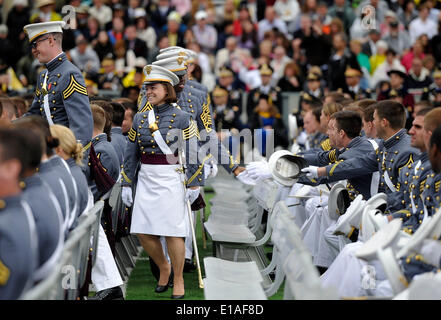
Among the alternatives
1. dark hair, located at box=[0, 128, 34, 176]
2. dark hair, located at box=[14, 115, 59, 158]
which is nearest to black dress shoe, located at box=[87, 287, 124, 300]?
dark hair, located at box=[14, 115, 59, 158]

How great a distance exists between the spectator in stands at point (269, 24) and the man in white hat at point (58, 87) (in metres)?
12.1

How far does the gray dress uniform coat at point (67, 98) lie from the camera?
705 cm

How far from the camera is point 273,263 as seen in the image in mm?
7395

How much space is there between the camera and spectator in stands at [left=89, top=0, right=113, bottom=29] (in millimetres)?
19531

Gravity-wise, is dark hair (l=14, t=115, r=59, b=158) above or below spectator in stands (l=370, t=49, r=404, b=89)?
above

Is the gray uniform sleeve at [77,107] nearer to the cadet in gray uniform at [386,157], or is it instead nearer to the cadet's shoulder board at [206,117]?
the cadet in gray uniform at [386,157]

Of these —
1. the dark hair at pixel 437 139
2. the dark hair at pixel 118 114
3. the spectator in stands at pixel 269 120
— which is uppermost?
the dark hair at pixel 437 139

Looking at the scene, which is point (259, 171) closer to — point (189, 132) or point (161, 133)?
point (189, 132)

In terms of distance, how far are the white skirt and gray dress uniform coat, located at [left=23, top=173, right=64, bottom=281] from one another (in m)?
2.96

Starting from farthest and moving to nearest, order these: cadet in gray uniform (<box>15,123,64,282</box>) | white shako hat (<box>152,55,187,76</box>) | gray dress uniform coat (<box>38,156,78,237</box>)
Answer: white shako hat (<box>152,55,187,76</box>), gray dress uniform coat (<box>38,156,78,237</box>), cadet in gray uniform (<box>15,123,64,282</box>)

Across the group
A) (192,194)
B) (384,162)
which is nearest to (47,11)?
(192,194)

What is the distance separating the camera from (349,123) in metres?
7.81

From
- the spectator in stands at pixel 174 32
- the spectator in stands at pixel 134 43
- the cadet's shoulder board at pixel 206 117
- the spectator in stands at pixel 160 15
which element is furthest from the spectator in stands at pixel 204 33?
the cadet's shoulder board at pixel 206 117

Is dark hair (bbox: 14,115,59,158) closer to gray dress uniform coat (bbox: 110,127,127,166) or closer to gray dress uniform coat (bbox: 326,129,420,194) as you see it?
gray dress uniform coat (bbox: 326,129,420,194)
